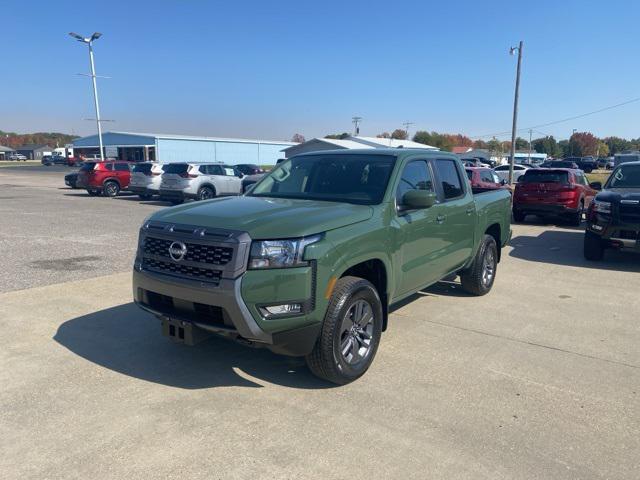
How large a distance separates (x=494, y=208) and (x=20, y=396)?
581 centimetres

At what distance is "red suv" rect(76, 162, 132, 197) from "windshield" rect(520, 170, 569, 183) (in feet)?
61.1

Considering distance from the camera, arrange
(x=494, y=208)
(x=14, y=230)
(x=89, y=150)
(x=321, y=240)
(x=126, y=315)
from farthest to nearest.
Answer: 1. (x=89, y=150)
2. (x=14, y=230)
3. (x=494, y=208)
4. (x=126, y=315)
5. (x=321, y=240)

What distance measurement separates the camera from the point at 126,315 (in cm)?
564

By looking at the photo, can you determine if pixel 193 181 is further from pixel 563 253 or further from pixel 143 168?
pixel 563 253

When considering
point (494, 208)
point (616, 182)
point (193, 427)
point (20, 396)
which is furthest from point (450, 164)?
point (616, 182)

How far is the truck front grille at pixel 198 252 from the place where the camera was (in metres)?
3.54

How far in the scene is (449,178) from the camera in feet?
18.9

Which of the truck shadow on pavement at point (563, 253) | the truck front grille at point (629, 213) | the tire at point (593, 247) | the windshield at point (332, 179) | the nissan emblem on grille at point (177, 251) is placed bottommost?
the truck shadow on pavement at point (563, 253)

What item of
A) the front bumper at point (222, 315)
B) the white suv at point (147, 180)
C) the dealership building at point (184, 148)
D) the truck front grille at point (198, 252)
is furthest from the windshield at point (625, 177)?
the dealership building at point (184, 148)

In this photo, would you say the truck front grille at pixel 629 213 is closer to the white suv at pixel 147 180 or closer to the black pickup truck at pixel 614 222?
the black pickup truck at pixel 614 222

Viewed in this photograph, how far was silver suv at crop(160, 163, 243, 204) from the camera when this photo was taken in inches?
771

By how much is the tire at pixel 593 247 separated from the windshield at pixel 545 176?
17.4ft

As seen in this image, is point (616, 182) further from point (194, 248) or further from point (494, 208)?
point (194, 248)

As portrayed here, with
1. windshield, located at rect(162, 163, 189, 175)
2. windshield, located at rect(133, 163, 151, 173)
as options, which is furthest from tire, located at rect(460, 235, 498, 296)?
windshield, located at rect(133, 163, 151, 173)
